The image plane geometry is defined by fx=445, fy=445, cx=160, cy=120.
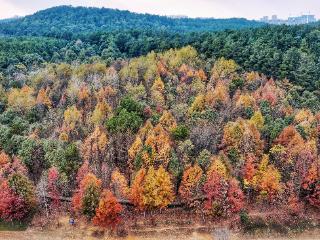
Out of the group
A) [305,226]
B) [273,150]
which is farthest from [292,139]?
[305,226]

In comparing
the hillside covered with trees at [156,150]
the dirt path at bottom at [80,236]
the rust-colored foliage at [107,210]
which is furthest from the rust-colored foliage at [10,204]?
the rust-colored foliage at [107,210]

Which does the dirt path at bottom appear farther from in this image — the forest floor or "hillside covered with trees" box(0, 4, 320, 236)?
"hillside covered with trees" box(0, 4, 320, 236)

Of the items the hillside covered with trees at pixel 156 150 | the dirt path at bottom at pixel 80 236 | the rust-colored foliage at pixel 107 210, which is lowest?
the dirt path at bottom at pixel 80 236

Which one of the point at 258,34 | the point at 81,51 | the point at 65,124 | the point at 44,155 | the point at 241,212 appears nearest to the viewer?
the point at 241,212

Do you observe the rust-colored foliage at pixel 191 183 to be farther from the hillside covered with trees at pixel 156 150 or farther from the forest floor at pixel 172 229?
the forest floor at pixel 172 229

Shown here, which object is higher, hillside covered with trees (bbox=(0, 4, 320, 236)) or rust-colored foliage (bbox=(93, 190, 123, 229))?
hillside covered with trees (bbox=(0, 4, 320, 236))

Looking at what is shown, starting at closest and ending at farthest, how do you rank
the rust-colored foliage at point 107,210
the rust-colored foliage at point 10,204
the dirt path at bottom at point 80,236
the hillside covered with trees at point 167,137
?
the rust-colored foliage at point 107,210, the dirt path at bottom at point 80,236, the rust-colored foliage at point 10,204, the hillside covered with trees at point 167,137

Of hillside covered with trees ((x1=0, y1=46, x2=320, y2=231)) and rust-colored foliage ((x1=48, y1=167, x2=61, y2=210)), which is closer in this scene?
hillside covered with trees ((x1=0, y1=46, x2=320, y2=231))

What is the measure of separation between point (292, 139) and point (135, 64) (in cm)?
5190

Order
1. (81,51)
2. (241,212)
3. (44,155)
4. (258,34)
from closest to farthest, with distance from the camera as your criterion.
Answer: (241,212) → (44,155) → (258,34) → (81,51)

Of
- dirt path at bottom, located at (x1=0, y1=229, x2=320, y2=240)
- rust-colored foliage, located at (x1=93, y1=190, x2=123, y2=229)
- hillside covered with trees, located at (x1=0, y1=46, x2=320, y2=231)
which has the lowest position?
dirt path at bottom, located at (x1=0, y1=229, x2=320, y2=240)

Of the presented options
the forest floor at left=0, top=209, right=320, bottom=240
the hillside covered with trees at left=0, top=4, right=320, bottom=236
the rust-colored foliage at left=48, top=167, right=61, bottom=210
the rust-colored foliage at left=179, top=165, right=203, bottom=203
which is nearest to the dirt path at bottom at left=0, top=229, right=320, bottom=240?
the forest floor at left=0, top=209, right=320, bottom=240

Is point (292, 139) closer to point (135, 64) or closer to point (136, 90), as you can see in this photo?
point (136, 90)

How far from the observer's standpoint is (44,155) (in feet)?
288
